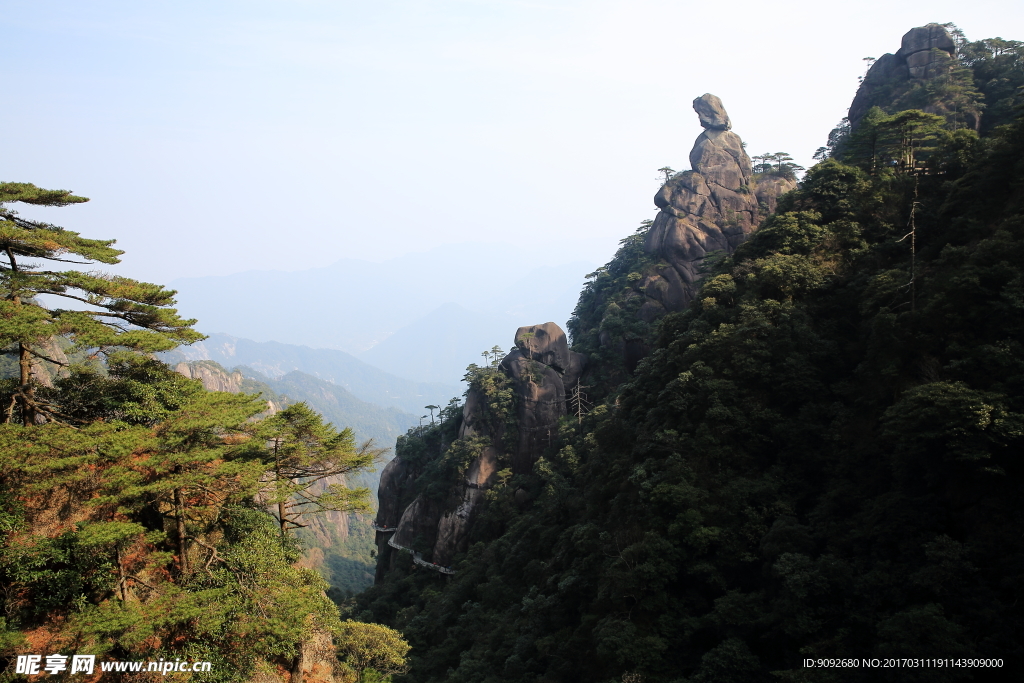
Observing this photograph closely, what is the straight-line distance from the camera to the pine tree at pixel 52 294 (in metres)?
9.02

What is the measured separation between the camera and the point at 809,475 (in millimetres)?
15008


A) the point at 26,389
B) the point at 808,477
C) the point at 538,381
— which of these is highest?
the point at 538,381

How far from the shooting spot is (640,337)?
96.8ft

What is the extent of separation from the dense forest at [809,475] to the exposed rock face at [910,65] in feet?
26.0

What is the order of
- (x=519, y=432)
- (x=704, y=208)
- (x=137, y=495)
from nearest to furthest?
(x=137, y=495)
(x=519, y=432)
(x=704, y=208)

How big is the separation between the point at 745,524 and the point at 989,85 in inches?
1069

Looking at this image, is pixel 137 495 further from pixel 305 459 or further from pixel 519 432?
pixel 519 432

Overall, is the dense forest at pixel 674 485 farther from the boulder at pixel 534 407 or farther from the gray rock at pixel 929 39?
the gray rock at pixel 929 39

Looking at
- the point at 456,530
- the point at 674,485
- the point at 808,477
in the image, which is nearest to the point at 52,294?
the point at 674,485

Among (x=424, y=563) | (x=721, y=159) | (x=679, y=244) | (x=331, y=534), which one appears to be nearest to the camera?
(x=424, y=563)

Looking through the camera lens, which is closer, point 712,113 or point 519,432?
point 519,432

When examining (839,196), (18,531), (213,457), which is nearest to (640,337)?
(839,196)

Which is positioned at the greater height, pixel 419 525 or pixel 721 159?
pixel 721 159

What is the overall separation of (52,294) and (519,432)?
2070 cm
